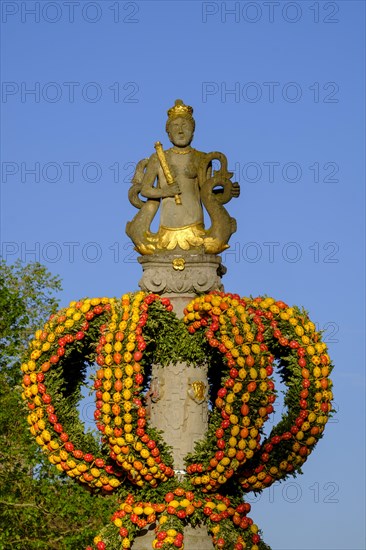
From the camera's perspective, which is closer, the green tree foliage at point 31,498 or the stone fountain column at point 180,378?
the stone fountain column at point 180,378

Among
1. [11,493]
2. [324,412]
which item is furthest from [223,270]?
[11,493]

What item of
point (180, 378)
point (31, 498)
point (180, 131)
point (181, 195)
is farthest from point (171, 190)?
point (31, 498)

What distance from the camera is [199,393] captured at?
20375 mm

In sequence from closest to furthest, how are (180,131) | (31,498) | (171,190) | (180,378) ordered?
(180,378) < (171,190) < (180,131) < (31,498)

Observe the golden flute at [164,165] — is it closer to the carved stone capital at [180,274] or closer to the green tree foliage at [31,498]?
the carved stone capital at [180,274]

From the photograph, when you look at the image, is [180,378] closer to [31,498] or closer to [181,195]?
[181,195]

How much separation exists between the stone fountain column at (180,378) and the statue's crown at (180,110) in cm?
192

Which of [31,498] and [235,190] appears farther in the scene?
[31,498]

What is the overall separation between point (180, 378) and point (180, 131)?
326cm

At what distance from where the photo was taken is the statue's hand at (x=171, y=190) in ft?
Answer: 68.3

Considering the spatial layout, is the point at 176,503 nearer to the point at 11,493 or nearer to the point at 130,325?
the point at 130,325

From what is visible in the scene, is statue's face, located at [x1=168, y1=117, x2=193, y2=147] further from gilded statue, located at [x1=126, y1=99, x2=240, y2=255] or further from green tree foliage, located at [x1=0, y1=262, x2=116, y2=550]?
green tree foliage, located at [x1=0, y1=262, x2=116, y2=550]

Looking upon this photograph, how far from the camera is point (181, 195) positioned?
20.9 m

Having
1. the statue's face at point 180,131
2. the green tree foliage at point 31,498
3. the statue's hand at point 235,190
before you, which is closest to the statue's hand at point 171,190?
the statue's face at point 180,131
